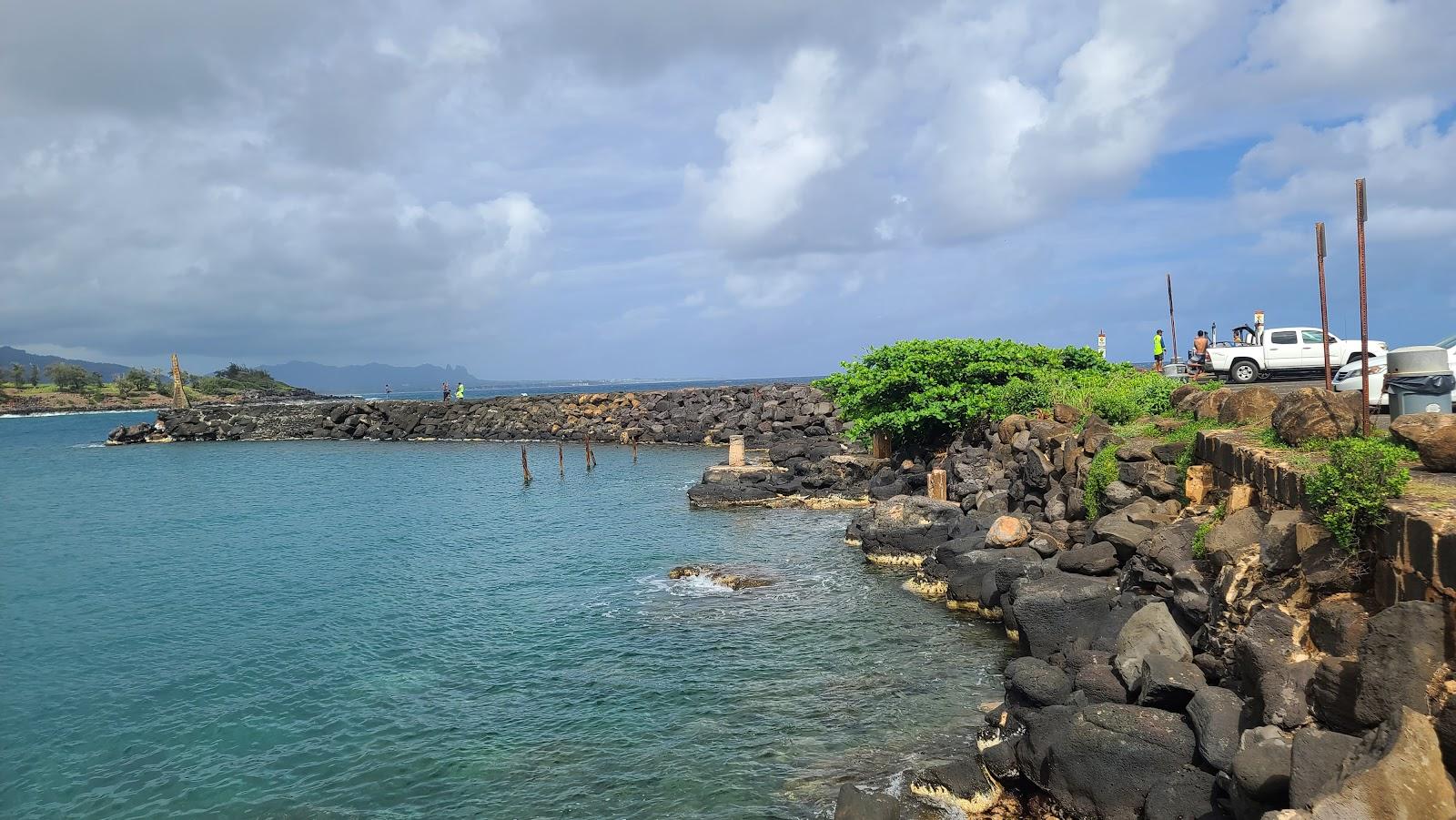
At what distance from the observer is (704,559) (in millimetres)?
21625

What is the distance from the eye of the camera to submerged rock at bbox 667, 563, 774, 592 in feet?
61.3

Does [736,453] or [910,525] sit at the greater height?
[736,453]

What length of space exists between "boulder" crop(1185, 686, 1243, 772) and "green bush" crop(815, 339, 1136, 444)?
665 inches

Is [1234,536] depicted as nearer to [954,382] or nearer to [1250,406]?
[1250,406]

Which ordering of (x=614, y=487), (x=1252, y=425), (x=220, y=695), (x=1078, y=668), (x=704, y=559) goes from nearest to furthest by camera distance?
(x=1078, y=668), (x=1252, y=425), (x=220, y=695), (x=704, y=559), (x=614, y=487)

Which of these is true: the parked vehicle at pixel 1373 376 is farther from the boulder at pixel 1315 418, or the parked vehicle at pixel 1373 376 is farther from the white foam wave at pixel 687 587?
the white foam wave at pixel 687 587

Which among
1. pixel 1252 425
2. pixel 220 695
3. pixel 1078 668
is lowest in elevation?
pixel 220 695

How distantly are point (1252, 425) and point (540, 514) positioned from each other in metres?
23.4

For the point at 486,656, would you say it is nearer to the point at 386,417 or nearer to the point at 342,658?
the point at 342,658

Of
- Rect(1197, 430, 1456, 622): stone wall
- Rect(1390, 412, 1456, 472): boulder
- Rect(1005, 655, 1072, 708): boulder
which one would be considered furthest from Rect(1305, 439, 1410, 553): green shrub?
Rect(1005, 655, 1072, 708): boulder

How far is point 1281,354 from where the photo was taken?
27344mm

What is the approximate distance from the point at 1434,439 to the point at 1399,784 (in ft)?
14.0

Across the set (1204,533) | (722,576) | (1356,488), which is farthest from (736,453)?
(1356,488)

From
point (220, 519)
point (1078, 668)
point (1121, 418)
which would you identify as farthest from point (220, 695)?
point (220, 519)
